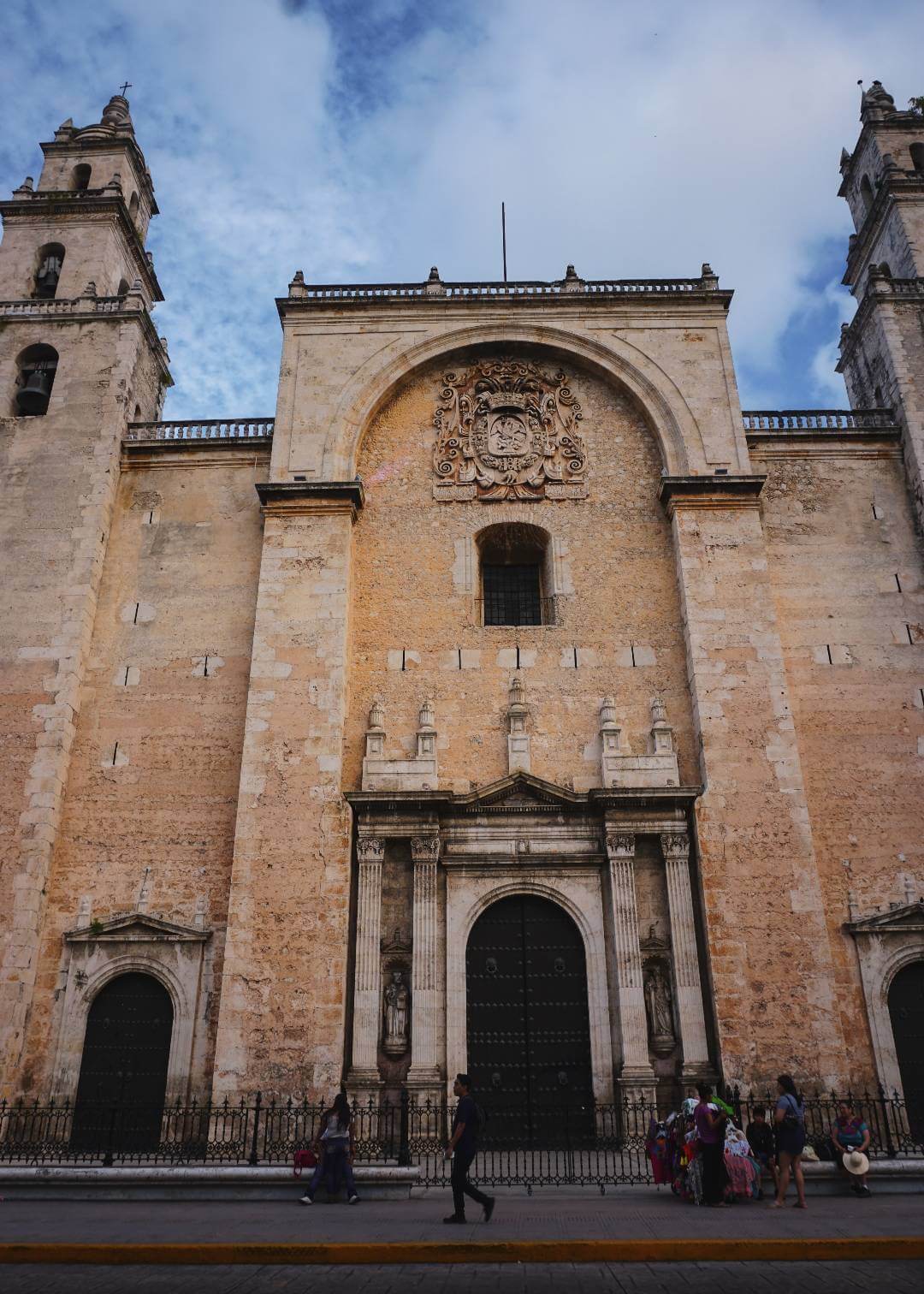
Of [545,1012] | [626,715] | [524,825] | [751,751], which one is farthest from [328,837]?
[751,751]

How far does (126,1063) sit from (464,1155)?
300 inches

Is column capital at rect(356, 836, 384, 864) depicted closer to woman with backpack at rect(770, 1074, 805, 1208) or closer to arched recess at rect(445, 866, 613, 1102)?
arched recess at rect(445, 866, 613, 1102)

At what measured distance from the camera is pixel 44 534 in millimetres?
17641

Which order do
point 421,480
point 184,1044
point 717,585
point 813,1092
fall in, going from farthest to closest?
1. point 421,480
2. point 717,585
3. point 184,1044
4. point 813,1092

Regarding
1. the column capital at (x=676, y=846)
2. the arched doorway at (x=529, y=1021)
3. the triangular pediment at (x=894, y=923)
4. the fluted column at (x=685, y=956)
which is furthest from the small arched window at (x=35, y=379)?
the triangular pediment at (x=894, y=923)

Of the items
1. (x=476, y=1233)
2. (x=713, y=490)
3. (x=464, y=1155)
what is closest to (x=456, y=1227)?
(x=476, y=1233)

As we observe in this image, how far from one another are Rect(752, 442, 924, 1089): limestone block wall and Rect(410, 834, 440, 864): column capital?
6000 millimetres

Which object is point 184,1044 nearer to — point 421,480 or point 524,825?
point 524,825

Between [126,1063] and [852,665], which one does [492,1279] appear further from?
[852,665]

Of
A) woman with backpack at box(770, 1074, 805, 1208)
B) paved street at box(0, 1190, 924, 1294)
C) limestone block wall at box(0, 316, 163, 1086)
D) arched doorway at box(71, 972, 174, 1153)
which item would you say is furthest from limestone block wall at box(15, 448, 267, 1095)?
woman with backpack at box(770, 1074, 805, 1208)

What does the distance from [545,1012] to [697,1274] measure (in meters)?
7.60

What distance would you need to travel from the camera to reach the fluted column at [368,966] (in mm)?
13766

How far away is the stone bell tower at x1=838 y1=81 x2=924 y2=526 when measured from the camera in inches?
751

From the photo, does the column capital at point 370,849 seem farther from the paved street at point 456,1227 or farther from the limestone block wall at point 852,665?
the limestone block wall at point 852,665
